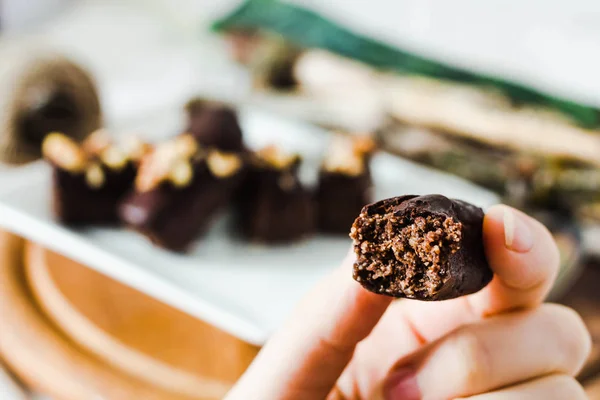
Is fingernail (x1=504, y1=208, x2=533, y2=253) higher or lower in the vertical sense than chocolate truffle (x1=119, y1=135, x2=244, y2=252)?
higher

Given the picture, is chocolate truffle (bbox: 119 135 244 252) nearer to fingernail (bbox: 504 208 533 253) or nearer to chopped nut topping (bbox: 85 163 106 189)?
chopped nut topping (bbox: 85 163 106 189)

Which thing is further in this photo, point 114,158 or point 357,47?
point 357,47

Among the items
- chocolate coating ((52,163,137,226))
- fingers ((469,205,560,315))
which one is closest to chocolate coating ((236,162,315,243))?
chocolate coating ((52,163,137,226))

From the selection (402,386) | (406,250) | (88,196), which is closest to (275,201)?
(88,196)

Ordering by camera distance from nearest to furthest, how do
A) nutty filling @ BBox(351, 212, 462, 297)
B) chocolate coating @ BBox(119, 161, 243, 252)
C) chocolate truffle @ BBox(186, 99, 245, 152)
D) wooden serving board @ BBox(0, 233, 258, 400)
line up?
nutty filling @ BBox(351, 212, 462, 297) → wooden serving board @ BBox(0, 233, 258, 400) → chocolate coating @ BBox(119, 161, 243, 252) → chocolate truffle @ BBox(186, 99, 245, 152)

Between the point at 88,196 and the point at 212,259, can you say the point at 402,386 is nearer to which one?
the point at 212,259

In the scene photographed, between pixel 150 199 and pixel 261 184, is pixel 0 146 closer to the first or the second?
pixel 150 199
